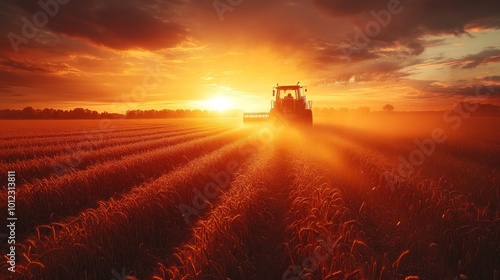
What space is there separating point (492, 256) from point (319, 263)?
1.94 meters

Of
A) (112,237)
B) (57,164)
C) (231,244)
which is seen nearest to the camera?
(231,244)

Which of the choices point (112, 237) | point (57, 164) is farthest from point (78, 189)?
point (57, 164)

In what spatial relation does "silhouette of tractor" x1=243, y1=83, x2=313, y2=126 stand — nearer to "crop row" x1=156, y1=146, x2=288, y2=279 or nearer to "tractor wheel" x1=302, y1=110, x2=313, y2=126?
"tractor wheel" x1=302, y1=110, x2=313, y2=126

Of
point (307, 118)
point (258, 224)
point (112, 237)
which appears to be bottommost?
point (258, 224)

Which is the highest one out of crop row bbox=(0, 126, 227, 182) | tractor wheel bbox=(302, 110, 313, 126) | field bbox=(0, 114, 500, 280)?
tractor wheel bbox=(302, 110, 313, 126)

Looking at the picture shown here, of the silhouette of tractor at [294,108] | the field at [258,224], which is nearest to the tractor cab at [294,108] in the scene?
the silhouette of tractor at [294,108]

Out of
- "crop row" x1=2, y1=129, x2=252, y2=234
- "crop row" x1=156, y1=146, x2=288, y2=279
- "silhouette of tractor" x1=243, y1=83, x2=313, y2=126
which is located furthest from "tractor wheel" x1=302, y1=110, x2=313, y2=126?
"crop row" x1=156, y1=146, x2=288, y2=279

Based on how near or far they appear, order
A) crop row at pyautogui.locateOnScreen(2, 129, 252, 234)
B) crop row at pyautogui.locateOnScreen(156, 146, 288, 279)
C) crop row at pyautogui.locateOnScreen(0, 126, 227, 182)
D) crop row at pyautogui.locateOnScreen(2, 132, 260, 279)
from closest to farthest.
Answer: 1. crop row at pyautogui.locateOnScreen(156, 146, 288, 279)
2. crop row at pyautogui.locateOnScreen(2, 132, 260, 279)
3. crop row at pyautogui.locateOnScreen(2, 129, 252, 234)
4. crop row at pyautogui.locateOnScreen(0, 126, 227, 182)

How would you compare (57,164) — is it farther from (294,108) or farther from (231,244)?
(294,108)

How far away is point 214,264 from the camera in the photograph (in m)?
2.82

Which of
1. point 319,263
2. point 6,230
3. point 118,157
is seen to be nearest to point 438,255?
point 319,263

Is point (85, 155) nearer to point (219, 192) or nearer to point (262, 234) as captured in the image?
point (219, 192)

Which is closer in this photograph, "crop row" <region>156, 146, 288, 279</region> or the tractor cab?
"crop row" <region>156, 146, 288, 279</region>

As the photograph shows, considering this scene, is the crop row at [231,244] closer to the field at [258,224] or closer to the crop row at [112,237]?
the field at [258,224]
